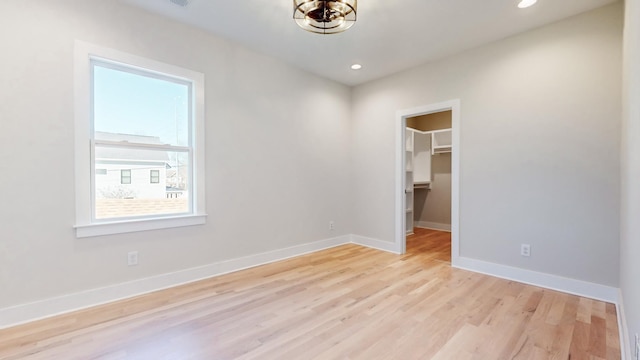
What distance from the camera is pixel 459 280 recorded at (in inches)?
122

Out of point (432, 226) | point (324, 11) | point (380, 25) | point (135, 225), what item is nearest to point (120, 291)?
point (135, 225)

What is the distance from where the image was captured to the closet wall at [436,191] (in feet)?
19.7

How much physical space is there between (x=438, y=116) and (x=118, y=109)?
5.67 metres

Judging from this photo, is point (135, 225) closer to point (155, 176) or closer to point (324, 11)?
point (155, 176)

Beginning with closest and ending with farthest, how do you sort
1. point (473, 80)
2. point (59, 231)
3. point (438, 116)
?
point (59, 231)
point (473, 80)
point (438, 116)

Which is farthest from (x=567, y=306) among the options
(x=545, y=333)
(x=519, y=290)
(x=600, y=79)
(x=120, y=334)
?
(x=120, y=334)

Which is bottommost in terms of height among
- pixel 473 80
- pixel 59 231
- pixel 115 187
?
pixel 59 231

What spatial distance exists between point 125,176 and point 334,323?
2363 mm

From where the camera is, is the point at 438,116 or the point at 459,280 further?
the point at 438,116

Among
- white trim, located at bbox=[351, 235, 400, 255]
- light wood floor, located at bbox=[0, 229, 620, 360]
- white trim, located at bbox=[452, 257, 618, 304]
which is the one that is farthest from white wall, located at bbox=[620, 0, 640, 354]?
white trim, located at bbox=[351, 235, 400, 255]

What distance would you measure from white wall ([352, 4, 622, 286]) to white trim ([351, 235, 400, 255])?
1063 mm

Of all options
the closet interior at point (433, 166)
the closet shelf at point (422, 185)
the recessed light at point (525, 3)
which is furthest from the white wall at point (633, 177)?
the closet shelf at point (422, 185)

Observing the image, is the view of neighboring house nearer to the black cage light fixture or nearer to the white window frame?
the white window frame

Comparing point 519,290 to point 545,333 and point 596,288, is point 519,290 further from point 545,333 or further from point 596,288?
point 545,333
